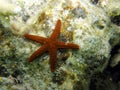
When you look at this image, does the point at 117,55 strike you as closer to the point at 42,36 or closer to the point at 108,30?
the point at 108,30

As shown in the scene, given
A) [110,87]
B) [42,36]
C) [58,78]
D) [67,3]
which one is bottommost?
[110,87]

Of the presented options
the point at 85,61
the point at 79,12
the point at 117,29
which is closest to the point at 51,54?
the point at 85,61

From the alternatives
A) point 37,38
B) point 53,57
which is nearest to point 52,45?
point 53,57

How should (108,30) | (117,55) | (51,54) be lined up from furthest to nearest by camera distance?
(117,55)
(108,30)
(51,54)

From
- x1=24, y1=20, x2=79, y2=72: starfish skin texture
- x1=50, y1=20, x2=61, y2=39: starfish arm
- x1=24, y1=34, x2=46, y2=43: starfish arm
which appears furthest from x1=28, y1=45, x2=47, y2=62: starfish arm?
x1=50, y1=20, x2=61, y2=39: starfish arm

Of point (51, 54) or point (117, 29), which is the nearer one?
point (51, 54)

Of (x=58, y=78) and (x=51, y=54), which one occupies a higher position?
(x=51, y=54)

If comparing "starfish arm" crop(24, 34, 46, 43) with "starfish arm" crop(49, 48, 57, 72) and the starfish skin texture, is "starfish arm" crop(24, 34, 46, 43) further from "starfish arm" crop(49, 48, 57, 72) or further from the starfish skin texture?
"starfish arm" crop(49, 48, 57, 72)

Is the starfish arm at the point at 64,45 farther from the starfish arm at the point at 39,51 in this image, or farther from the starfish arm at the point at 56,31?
the starfish arm at the point at 39,51

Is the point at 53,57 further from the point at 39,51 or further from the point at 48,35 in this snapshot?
the point at 48,35
